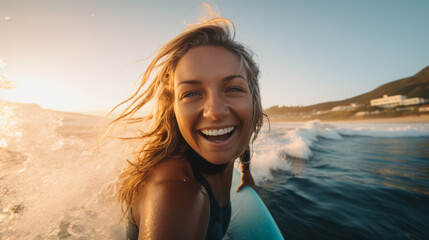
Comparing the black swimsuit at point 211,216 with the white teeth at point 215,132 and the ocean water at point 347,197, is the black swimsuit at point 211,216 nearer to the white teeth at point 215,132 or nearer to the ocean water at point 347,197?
the white teeth at point 215,132

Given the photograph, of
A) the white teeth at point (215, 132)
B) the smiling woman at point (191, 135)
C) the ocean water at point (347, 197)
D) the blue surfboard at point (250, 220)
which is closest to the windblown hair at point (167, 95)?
the smiling woman at point (191, 135)

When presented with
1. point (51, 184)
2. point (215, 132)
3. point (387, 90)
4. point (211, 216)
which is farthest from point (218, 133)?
point (387, 90)

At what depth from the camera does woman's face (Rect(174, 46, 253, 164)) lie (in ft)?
4.42

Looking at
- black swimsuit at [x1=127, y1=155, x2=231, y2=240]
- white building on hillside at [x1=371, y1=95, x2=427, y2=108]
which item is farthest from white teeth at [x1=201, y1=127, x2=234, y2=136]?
white building on hillside at [x1=371, y1=95, x2=427, y2=108]

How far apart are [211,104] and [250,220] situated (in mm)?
1814

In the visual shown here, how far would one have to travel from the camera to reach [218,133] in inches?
54.8

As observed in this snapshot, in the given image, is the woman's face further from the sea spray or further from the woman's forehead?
the sea spray

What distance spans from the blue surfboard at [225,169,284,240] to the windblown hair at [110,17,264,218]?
118cm

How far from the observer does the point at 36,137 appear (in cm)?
300

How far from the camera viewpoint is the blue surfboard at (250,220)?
77.7 inches

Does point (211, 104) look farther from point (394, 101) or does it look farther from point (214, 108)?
point (394, 101)

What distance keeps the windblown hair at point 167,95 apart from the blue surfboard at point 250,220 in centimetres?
118

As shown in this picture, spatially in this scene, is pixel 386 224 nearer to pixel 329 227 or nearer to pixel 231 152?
pixel 329 227

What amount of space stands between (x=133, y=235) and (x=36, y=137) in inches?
114
